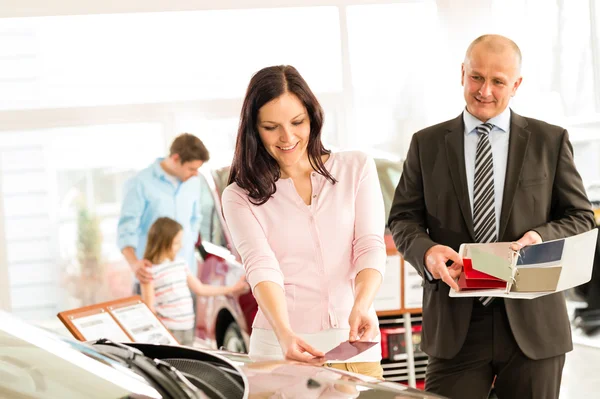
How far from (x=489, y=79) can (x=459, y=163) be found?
0.28 m

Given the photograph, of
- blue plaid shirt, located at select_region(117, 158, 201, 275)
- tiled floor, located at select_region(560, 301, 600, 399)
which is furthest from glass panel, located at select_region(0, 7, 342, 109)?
tiled floor, located at select_region(560, 301, 600, 399)

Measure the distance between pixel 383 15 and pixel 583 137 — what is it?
74.8 inches

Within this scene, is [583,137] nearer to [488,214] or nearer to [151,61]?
[151,61]

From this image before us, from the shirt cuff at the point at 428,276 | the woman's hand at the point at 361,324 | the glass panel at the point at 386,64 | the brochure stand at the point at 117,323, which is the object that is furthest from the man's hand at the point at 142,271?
the woman's hand at the point at 361,324

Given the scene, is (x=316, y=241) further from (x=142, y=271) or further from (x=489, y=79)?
(x=142, y=271)

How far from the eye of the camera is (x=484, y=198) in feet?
8.47

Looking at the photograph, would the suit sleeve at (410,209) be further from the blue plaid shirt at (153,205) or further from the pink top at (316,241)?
the blue plaid shirt at (153,205)

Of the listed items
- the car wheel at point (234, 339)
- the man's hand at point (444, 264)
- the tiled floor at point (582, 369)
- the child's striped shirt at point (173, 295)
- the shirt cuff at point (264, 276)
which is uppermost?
the shirt cuff at point (264, 276)

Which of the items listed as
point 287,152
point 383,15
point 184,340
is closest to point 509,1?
point 383,15

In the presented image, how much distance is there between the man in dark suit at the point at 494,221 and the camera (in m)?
→ 2.53

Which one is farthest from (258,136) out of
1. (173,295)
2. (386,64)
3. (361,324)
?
(386,64)

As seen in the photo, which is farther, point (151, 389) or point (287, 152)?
point (287, 152)

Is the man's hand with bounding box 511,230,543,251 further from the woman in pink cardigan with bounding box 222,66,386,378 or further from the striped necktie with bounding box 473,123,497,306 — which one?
the woman in pink cardigan with bounding box 222,66,386,378

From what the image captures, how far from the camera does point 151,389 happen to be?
1.56 meters
